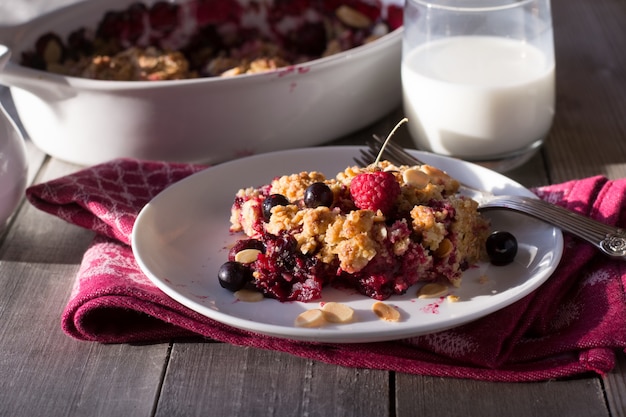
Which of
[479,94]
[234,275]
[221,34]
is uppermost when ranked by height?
[234,275]

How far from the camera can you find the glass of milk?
1937 millimetres

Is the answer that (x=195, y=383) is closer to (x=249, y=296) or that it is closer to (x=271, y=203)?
(x=249, y=296)

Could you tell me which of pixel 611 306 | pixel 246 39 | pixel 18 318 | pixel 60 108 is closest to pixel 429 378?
pixel 611 306

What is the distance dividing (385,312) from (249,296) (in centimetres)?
23

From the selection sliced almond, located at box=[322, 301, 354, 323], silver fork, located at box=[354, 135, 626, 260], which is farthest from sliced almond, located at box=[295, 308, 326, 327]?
silver fork, located at box=[354, 135, 626, 260]

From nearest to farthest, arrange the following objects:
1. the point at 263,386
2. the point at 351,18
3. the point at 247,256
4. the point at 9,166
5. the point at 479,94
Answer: the point at 263,386, the point at 247,256, the point at 9,166, the point at 479,94, the point at 351,18

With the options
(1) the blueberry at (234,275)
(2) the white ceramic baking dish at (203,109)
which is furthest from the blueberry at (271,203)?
(2) the white ceramic baking dish at (203,109)

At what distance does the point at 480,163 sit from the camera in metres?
2.00

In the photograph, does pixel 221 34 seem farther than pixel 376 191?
Yes

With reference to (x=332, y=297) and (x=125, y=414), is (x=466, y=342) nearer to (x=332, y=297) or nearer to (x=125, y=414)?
(x=332, y=297)

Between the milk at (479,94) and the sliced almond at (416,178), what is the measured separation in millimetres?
468

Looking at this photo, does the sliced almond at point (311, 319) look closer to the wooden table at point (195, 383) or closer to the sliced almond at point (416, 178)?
the wooden table at point (195, 383)

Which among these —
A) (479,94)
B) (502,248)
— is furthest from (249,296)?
(479,94)

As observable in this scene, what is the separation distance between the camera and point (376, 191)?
4.66ft
